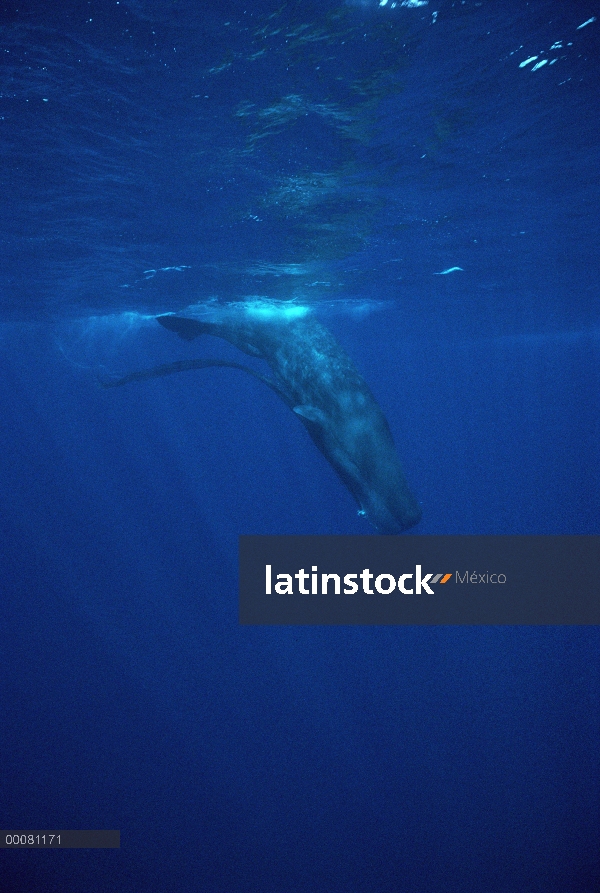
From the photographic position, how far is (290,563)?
10164 millimetres

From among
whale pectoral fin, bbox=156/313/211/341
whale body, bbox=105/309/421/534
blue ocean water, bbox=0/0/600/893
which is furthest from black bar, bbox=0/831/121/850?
whale pectoral fin, bbox=156/313/211/341

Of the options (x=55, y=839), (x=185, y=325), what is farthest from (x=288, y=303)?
(x=55, y=839)

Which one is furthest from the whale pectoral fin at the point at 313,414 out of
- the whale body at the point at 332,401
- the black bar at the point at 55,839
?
the black bar at the point at 55,839

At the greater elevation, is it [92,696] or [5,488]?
[5,488]

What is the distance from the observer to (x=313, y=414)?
763 centimetres

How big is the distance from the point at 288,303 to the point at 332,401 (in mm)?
17728

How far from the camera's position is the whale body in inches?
275

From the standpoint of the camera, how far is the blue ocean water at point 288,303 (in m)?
6.89

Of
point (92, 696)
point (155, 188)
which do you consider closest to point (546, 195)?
point (155, 188)

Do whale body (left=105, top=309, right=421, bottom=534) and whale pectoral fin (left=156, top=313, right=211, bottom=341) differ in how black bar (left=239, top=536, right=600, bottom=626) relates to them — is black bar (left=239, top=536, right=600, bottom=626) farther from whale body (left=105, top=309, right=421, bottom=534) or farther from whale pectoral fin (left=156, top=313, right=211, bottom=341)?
whale pectoral fin (left=156, top=313, right=211, bottom=341)

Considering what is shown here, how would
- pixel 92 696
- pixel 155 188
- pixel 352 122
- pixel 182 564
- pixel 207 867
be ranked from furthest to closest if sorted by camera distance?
pixel 182 564, pixel 92 696, pixel 207 867, pixel 155 188, pixel 352 122

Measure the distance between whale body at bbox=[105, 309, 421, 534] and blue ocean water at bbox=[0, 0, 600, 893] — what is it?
9.84 ft

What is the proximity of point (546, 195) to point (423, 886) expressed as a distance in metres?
16.4

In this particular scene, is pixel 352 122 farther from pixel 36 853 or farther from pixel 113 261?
pixel 36 853
